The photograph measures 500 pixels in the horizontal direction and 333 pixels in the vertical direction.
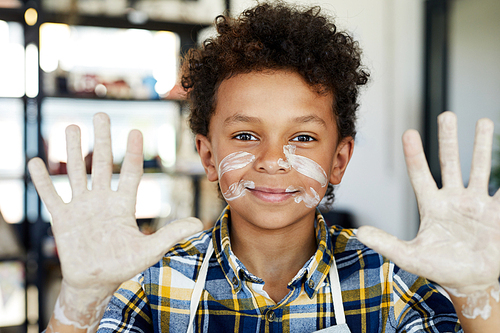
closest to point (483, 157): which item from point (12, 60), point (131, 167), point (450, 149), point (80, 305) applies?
point (450, 149)

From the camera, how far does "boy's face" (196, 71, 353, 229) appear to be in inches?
34.2

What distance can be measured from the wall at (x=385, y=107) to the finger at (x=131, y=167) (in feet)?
6.21

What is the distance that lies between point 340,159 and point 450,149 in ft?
1.40

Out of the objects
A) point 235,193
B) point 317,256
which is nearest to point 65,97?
point 235,193

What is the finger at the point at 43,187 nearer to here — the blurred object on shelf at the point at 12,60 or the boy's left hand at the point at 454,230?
the boy's left hand at the point at 454,230

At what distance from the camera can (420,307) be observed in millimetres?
818

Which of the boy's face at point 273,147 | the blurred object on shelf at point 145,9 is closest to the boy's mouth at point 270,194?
the boy's face at point 273,147

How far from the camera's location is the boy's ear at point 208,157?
41.1 inches

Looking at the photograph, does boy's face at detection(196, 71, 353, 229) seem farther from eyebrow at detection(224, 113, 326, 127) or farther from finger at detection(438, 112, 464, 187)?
finger at detection(438, 112, 464, 187)

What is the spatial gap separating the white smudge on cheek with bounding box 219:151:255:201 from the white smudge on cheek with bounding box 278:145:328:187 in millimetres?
79

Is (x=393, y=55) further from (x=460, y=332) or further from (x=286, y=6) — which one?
(x=460, y=332)

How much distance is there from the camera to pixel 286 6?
116 cm

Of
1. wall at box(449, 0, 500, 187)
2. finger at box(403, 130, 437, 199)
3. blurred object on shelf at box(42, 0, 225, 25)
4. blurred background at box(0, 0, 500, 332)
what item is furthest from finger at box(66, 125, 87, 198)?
wall at box(449, 0, 500, 187)

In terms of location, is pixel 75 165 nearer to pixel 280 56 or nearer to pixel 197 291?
pixel 197 291
